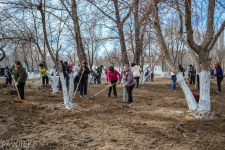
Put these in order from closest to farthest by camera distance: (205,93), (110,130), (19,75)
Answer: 1. (110,130)
2. (205,93)
3. (19,75)

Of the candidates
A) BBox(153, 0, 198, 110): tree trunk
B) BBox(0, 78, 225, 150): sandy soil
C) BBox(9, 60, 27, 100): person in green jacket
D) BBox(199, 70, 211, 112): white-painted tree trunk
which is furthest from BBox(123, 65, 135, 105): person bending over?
BBox(9, 60, 27, 100): person in green jacket

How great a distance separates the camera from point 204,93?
4.63 m

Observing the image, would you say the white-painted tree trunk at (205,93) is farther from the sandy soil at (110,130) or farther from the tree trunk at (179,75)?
the sandy soil at (110,130)

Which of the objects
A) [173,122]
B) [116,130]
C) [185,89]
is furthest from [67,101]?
[185,89]

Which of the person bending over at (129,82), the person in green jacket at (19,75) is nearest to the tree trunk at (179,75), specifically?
the person bending over at (129,82)

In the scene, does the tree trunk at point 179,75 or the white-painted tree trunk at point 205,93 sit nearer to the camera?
the white-painted tree trunk at point 205,93

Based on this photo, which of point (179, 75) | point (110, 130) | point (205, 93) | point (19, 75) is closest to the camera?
point (110, 130)

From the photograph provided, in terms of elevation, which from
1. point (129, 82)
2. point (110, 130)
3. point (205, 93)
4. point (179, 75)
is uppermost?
point (179, 75)

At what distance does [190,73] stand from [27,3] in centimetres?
1289

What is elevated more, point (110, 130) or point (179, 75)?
point (179, 75)

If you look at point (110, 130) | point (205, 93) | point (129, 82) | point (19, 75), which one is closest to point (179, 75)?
point (205, 93)

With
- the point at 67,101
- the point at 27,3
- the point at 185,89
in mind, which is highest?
the point at 27,3

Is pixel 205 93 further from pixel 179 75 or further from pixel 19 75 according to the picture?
pixel 19 75

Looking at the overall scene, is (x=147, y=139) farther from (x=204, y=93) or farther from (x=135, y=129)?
(x=204, y=93)
